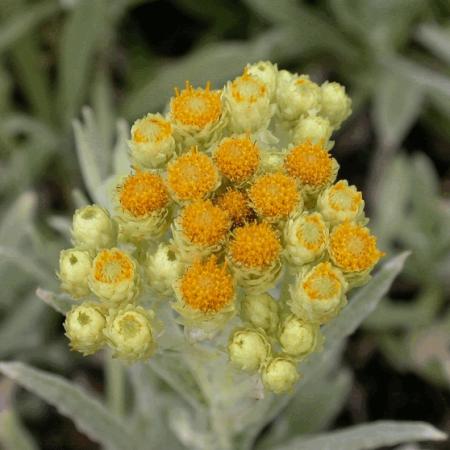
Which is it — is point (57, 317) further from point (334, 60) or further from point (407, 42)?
point (407, 42)

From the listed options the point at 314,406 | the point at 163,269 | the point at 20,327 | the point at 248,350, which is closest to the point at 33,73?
the point at 20,327

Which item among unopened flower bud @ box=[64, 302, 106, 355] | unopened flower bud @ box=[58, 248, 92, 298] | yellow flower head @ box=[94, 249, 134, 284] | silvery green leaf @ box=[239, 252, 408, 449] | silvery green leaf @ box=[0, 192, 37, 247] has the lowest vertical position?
silvery green leaf @ box=[0, 192, 37, 247]

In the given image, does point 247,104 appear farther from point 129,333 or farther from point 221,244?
point 129,333

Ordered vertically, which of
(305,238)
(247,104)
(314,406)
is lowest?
(314,406)

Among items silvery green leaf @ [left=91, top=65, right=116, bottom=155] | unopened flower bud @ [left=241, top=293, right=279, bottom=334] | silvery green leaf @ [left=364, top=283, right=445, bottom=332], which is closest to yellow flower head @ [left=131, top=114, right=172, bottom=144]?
unopened flower bud @ [left=241, top=293, right=279, bottom=334]

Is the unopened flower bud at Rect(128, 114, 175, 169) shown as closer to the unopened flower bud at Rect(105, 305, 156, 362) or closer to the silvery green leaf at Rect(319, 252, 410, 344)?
the unopened flower bud at Rect(105, 305, 156, 362)

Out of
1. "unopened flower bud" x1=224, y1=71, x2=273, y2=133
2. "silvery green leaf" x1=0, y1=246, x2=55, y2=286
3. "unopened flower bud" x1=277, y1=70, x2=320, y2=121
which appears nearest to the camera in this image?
"unopened flower bud" x1=224, y1=71, x2=273, y2=133

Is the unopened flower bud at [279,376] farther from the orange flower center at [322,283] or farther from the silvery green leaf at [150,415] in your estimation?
the silvery green leaf at [150,415]

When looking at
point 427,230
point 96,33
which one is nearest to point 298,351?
point 427,230
